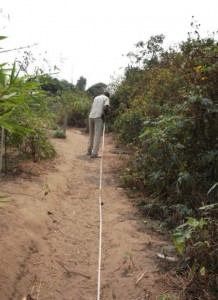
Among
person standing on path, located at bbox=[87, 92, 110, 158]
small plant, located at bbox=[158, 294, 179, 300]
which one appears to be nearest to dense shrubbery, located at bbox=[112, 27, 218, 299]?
small plant, located at bbox=[158, 294, 179, 300]

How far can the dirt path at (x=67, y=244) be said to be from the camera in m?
2.70

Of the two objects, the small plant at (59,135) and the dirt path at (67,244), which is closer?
the dirt path at (67,244)

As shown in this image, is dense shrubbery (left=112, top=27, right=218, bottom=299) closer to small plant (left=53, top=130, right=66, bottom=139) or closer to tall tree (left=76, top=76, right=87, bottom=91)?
small plant (left=53, top=130, right=66, bottom=139)

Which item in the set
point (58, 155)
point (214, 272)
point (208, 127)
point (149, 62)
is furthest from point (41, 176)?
point (149, 62)

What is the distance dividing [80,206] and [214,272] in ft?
7.94

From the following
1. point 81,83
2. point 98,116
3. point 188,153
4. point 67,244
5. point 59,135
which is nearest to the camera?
point 67,244

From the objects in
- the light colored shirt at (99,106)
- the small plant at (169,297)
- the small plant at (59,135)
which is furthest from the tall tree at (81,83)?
the small plant at (169,297)

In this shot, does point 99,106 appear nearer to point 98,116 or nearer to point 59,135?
point 98,116

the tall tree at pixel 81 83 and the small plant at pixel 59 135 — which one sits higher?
the tall tree at pixel 81 83

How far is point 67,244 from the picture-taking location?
137 inches

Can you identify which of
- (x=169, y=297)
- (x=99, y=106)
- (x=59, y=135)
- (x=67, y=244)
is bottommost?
(x=67, y=244)

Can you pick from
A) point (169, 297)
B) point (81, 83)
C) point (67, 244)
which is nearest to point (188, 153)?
point (67, 244)

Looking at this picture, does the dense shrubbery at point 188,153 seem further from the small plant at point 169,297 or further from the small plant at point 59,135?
the small plant at point 59,135

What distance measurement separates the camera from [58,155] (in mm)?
7215
